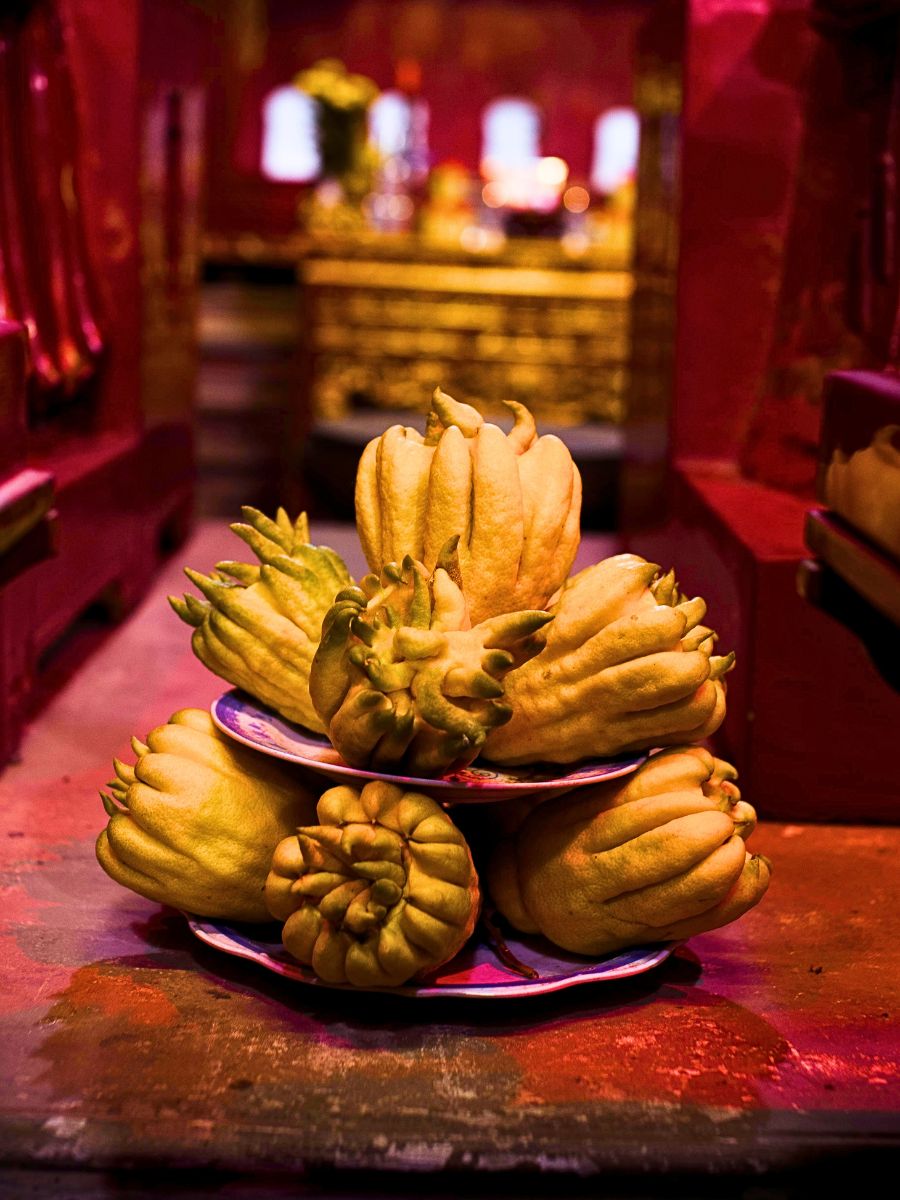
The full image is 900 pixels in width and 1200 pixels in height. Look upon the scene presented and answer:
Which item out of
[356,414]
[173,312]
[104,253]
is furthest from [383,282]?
[104,253]

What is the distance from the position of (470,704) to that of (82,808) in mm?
620

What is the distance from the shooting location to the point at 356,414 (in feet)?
15.9

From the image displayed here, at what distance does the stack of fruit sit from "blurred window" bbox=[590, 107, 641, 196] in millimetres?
4470

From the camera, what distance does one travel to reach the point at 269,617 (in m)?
1.04

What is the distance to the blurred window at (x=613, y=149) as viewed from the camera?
532 cm

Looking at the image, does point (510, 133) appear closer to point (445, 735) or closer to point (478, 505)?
point (478, 505)

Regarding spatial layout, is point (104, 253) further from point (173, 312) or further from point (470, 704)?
point (470, 704)

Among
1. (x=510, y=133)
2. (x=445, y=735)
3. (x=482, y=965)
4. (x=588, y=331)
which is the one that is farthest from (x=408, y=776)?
(x=510, y=133)

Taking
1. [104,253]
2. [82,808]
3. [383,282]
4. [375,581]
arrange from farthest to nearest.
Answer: [383,282] < [104,253] < [82,808] < [375,581]

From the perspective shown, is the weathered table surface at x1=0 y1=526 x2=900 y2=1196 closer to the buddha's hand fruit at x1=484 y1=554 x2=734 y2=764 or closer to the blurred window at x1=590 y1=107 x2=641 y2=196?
the buddha's hand fruit at x1=484 y1=554 x2=734 y2=764

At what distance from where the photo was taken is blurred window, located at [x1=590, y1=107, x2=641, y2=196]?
5.32 meters

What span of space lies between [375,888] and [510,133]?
486cm

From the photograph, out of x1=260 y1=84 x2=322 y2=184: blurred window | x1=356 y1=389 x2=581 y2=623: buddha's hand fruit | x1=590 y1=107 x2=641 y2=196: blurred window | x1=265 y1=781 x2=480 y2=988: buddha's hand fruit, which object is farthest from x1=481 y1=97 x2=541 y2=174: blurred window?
x1=265 y1=781 x2=480 y2=988: buddha's hand fruit

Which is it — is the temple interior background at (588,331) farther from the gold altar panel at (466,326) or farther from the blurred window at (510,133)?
the blurred window at (510,133)
